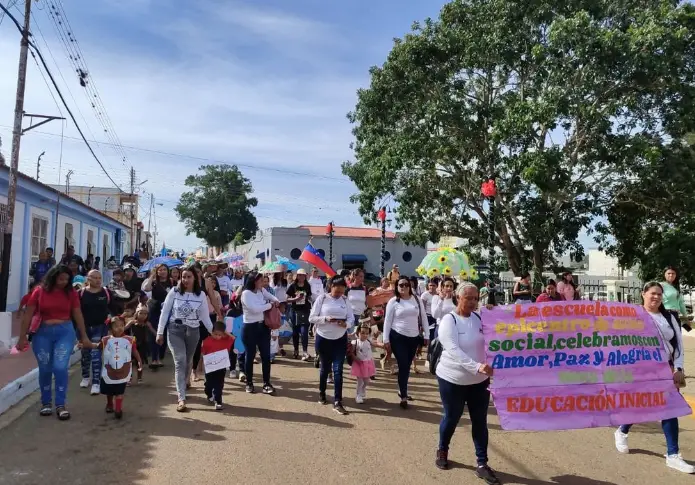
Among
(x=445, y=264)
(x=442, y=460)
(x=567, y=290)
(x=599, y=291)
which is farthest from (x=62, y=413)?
(x=599, y=291)

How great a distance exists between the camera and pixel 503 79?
771 inches

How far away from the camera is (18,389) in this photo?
280 inches

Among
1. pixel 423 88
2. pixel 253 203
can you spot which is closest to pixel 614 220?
pixel 423 88

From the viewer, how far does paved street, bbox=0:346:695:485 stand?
4805mm

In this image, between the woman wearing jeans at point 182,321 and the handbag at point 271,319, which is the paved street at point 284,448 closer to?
the woman wearing jeans at point 182,321

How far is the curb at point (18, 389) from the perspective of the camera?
656 cm

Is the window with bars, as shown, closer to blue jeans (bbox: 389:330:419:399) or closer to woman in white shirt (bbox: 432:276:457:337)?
woman in white shirt (bbox: 432:276:457:337)

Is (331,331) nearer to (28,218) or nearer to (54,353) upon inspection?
(54,353)

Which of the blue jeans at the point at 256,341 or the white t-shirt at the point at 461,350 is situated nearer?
the white t-shirt at the point at 461,350

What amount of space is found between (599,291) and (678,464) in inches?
542

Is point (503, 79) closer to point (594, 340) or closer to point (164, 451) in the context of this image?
point (594, 340)

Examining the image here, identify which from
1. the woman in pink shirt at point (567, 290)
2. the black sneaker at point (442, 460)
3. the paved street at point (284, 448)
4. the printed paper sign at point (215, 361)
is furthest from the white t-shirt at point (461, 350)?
the woman in pink shirt at point (567, 290)

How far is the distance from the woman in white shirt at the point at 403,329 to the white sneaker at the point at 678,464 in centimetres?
297

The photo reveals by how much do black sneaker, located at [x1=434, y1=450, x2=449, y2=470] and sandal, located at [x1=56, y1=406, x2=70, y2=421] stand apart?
4024mm
